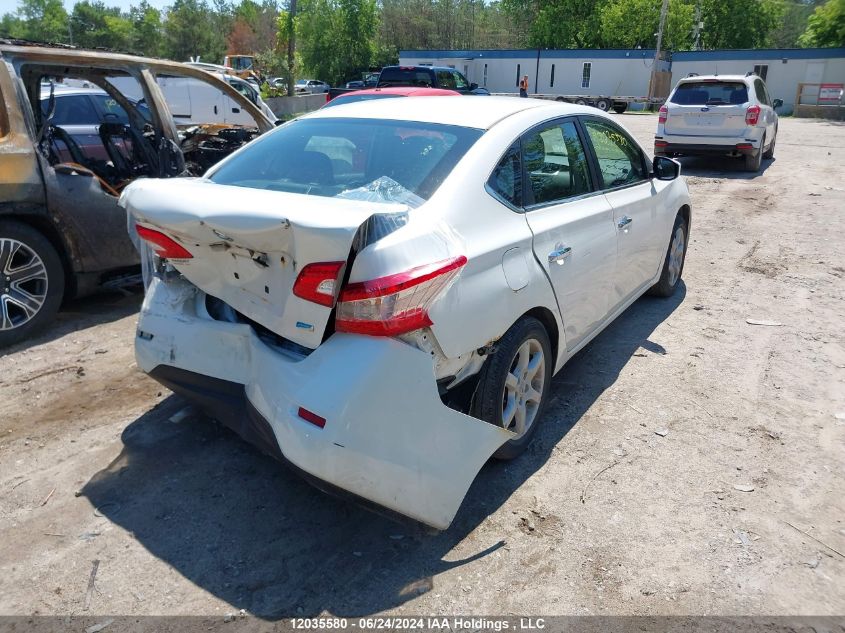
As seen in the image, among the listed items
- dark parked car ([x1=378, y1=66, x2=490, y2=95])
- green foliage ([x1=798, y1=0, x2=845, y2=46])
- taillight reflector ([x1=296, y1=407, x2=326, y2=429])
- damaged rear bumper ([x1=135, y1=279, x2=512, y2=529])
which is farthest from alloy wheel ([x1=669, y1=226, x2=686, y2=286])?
green foliage ([x1=798, y1=0, x2=845, y2=46])

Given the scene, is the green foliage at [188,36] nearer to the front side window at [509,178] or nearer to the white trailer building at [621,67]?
the white trailer building at [621,67]

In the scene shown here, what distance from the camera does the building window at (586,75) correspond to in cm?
4706

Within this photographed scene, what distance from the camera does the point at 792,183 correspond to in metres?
11.8

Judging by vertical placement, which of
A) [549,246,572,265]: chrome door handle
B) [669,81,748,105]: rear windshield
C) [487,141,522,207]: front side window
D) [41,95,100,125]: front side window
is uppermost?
[669,81,748,105]: rear windshield

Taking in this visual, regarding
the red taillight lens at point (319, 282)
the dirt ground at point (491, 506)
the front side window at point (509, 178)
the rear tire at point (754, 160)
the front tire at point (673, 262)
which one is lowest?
the dirt ground at point (491, 506)

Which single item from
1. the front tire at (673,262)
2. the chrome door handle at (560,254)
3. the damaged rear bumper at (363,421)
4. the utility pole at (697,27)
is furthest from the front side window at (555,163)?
the utility pole at (697,27)

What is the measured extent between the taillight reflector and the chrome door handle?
1531 millimetres

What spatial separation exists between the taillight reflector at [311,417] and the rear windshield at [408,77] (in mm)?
15709

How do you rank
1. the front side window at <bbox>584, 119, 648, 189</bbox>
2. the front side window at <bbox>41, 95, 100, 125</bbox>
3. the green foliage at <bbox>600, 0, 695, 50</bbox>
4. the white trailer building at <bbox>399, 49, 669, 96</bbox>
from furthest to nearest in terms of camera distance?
the green foliage at <bbox>600, 0, 695, 50</bbox> → the white trailer building at <bbox>399, 49, 669, 96</bbox> → the front side window at <bbox>41, 95, 100, 125</bbox> → the front side window at <bbox>584, 119, 648, 189</bbox>

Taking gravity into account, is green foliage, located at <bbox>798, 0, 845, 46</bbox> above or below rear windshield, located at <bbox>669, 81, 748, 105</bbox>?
above

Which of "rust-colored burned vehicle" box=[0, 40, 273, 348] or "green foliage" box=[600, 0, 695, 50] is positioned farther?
"green foliage" box=[600, 0, 695, 50]

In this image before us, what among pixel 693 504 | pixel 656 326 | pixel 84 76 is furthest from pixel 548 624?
pixel 84 76

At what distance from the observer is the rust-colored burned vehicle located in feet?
14.7

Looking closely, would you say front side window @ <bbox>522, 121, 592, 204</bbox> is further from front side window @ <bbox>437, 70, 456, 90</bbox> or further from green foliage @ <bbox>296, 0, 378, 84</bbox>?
green foliage @ <bbox>296, 0, 378, 84</bbox>
